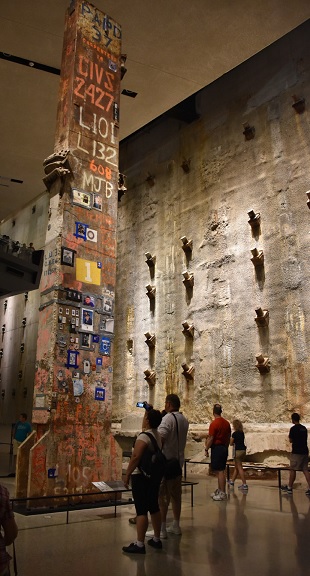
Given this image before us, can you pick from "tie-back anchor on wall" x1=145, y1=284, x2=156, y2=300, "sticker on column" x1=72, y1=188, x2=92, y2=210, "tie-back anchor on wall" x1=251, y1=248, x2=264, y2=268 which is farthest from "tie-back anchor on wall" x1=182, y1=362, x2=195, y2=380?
"sticker on column" x1=72, y1=188, x2=92, y2=210

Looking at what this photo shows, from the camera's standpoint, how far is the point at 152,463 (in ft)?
16.3

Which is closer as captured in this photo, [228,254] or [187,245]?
[228,254]

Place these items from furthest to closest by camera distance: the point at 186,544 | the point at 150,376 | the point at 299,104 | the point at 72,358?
the point at 150,376
the point at 299,104
the point at 72,358
the point at 186,544

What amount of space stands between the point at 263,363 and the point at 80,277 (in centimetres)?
593

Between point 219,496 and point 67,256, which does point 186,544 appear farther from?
point 67,256

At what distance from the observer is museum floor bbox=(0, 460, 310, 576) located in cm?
430

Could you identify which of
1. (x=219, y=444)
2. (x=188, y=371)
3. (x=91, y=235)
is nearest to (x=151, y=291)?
(x=188, y=371)

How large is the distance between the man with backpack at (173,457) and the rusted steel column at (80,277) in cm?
187

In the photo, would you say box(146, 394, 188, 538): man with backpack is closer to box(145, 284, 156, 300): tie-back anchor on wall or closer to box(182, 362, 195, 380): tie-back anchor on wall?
box(182, 362, 195, 380): tie-back anchor on wall

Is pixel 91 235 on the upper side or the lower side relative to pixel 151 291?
lower

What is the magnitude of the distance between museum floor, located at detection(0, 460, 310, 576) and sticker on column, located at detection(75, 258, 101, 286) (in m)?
3.34

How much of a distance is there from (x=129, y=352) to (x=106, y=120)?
31.7ft

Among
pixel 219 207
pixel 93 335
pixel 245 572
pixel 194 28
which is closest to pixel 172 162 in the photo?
pixel 219 207

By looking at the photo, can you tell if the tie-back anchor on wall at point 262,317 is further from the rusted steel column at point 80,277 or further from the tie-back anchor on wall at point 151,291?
the rusted steel column at point 80,277
